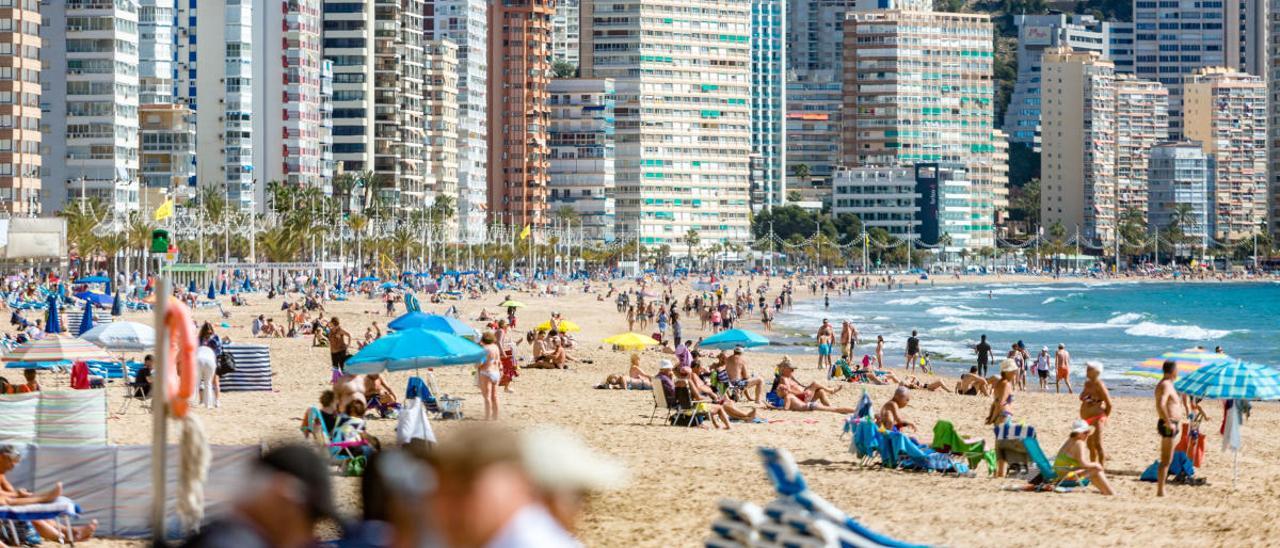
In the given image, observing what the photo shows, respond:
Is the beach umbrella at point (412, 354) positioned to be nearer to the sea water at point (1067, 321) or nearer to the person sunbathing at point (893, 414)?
the person sunbathing at point (893, 414)

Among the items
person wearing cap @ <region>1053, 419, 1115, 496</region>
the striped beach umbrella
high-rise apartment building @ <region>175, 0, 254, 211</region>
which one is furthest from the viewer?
high-rise apartment building @ <region>175, 0, 254, 211</region>

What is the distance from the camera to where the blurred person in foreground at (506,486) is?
2934 mm

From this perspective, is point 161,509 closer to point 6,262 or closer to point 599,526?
point 599,526

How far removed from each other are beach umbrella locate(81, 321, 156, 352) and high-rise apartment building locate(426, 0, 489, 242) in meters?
128

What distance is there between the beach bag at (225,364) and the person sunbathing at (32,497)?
37.9ft

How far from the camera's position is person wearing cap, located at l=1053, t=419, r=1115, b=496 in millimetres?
15930


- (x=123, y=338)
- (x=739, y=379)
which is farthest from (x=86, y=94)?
(x=739, y=379)

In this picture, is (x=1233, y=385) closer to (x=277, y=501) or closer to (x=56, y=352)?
(x=56, y=352)

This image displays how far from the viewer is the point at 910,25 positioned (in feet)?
632

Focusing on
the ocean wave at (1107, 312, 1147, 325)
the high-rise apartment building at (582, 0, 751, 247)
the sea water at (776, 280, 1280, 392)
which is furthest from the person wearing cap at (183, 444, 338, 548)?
the high-rise apartment building at (582, 0, 751, 247)

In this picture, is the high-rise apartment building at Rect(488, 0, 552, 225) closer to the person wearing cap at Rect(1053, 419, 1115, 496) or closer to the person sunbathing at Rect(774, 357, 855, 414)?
the person sunbathing at Rect(774, 357, 855, 414)

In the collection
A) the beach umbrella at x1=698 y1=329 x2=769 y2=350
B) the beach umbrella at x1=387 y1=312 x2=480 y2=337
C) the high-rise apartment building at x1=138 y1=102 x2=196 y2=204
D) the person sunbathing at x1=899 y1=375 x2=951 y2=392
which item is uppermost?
the high-rise apartment building at x1=138 y1=102 x2=196 y2=204

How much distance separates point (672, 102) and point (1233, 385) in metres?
155

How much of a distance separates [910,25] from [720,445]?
178 meters
